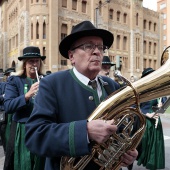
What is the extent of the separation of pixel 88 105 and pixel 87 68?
258 mm

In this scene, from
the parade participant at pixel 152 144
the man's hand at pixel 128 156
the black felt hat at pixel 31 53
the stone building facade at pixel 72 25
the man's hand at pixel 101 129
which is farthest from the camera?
the stone building facade at pixel 72 25

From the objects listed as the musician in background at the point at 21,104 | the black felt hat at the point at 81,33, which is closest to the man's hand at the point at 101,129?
the black felt hat at the point at 81,33

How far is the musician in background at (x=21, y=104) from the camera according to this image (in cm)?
305

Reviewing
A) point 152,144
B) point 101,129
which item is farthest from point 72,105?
point 152,144

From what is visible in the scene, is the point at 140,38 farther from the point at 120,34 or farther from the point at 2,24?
the point at 2,24

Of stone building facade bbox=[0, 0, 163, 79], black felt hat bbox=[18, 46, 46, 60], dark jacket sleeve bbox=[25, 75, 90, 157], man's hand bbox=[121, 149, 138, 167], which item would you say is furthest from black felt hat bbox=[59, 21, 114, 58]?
stone building facade bbox=[0, 0, 163, 79]

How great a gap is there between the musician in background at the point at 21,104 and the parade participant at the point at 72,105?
120 centimetres

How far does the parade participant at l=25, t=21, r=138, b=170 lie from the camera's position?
1446 mm

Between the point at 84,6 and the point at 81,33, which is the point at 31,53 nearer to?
the point at 81,33

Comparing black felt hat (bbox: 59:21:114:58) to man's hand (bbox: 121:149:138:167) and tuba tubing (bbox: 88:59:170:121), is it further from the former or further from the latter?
man's hand (bbox: 121:149:138:167)

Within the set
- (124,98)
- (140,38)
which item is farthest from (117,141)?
(140,38)

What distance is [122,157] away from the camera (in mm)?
1688

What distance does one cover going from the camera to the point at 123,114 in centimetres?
153

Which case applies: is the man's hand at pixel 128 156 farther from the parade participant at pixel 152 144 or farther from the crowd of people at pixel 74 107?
the parade participant at pixel 152 144
